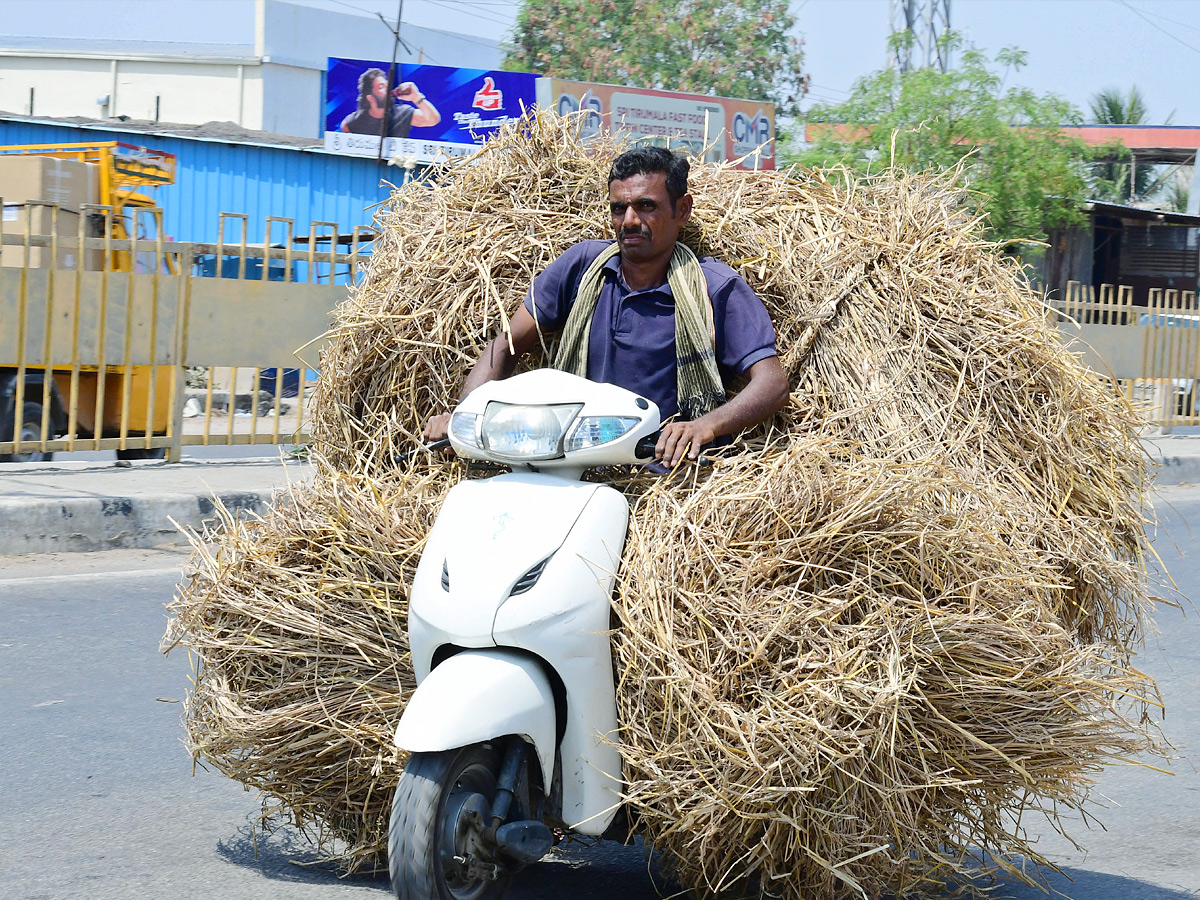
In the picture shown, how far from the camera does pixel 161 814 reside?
11.9 feet

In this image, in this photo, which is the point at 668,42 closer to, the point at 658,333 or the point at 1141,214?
the point at 1141,214

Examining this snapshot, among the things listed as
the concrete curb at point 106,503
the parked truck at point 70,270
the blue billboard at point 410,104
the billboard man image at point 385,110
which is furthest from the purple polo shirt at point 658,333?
the billboard man image at point 385,110

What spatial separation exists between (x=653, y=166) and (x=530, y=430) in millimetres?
841

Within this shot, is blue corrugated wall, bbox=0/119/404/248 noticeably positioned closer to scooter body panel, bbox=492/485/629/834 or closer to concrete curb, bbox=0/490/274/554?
concrete curb, bbox=0/490/274/554

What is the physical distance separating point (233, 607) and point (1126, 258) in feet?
98.1

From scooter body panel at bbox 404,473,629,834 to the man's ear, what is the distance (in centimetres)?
89

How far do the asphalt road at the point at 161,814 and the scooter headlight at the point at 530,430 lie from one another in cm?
111

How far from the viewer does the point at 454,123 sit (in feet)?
79.8

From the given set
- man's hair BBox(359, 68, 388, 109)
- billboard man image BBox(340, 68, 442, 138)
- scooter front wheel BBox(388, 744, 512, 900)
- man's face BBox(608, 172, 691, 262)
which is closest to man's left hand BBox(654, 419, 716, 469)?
man's face BBox(608, 172, 691, 262)

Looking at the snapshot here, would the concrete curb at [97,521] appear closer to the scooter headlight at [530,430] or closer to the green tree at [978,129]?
the scooter headlight at [530,430]

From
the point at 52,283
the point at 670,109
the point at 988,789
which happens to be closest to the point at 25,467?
the point at 52,283

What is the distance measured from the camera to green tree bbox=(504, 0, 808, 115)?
31.3 m

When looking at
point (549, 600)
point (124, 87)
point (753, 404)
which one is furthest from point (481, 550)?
point (124, 87)

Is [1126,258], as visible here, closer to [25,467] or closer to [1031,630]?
[25,467]
